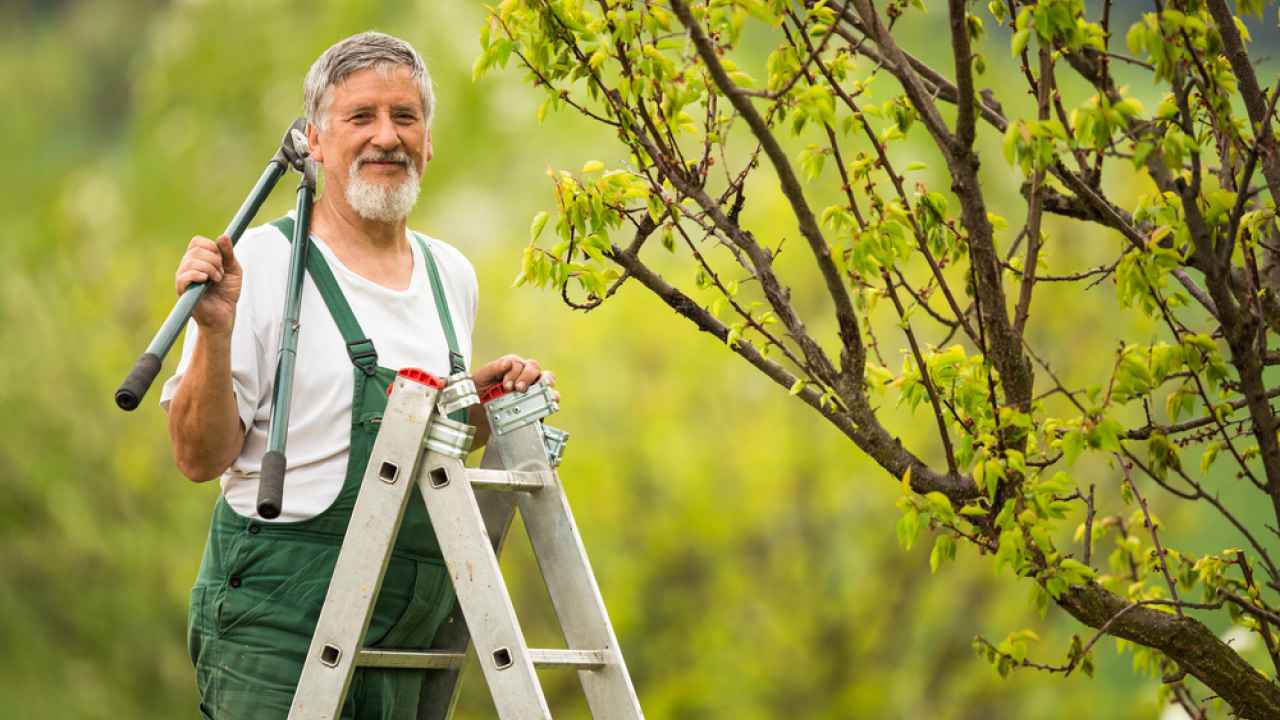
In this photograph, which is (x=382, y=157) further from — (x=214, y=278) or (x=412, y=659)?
(x=412, y=659)

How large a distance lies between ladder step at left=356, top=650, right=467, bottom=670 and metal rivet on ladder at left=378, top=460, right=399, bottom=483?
1.14ft

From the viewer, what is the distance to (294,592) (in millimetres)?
3172

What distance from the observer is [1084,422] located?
3.01 meters

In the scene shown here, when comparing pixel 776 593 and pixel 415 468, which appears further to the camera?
pixel 776 593

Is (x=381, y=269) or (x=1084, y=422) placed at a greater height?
(x=381, y=269)

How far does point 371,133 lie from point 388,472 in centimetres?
81

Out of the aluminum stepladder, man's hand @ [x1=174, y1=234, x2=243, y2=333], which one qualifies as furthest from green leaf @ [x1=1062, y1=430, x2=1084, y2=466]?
man's hand @ [x1=174, y1=234, x2=243, y2=333]

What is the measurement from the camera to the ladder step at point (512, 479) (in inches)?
122

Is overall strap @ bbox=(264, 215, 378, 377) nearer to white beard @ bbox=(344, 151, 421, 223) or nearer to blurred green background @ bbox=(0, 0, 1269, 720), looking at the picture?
white beard @ bbox=(344, 151, 421, 223)

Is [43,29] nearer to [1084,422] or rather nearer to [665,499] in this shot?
[665,499]

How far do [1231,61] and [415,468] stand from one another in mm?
1885

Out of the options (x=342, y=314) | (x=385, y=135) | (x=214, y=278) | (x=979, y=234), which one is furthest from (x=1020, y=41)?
(x=214, y=278)

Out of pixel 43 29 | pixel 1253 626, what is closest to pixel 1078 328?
pixel 1253 626

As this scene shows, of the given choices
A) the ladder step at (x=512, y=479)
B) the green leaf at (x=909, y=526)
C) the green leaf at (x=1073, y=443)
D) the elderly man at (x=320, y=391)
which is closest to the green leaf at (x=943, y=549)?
the green leaf at (x=909, y=526)
